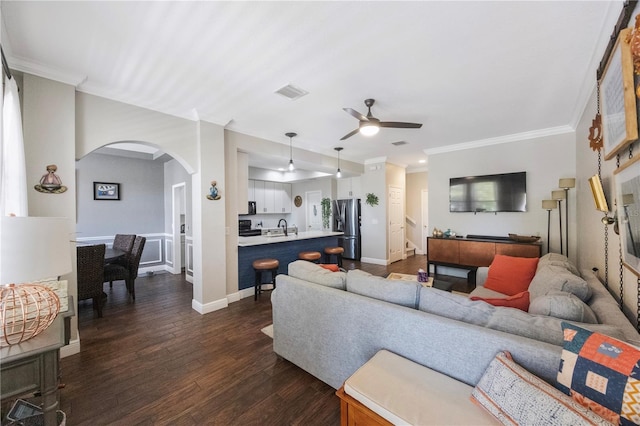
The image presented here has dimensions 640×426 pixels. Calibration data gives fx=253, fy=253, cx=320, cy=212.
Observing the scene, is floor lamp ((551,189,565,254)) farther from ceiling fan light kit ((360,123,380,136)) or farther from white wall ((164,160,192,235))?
white wall ((164,160,192,235))

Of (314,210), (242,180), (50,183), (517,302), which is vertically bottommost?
(517,302)

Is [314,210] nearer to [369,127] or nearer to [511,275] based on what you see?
[369,127]

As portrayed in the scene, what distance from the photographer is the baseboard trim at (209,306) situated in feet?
11.6

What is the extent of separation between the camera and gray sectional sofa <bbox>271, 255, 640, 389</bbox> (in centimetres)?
127

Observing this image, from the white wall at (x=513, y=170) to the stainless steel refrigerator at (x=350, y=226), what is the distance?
6.69 ft

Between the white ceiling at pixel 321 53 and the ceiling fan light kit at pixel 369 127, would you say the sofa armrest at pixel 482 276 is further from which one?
the ceiling fan light kit at pixel 369 127

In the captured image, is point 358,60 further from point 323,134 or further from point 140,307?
point 140,307

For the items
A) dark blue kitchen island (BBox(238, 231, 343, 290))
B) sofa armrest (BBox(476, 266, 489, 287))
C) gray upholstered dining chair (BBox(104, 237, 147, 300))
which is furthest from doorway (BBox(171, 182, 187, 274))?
sofa armrest (BBox(476, 266, 489, 287))

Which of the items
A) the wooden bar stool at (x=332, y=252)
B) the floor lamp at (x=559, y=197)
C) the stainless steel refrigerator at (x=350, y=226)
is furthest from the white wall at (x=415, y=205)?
the floor lamp at (x=559, y=197)

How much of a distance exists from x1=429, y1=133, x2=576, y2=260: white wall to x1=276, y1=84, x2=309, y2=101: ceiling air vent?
12.5ft

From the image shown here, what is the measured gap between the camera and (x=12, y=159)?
6.63ft

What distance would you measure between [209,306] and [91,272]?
60.6 inches

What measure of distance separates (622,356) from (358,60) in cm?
246

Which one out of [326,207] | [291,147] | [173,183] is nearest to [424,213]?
[326,207]
